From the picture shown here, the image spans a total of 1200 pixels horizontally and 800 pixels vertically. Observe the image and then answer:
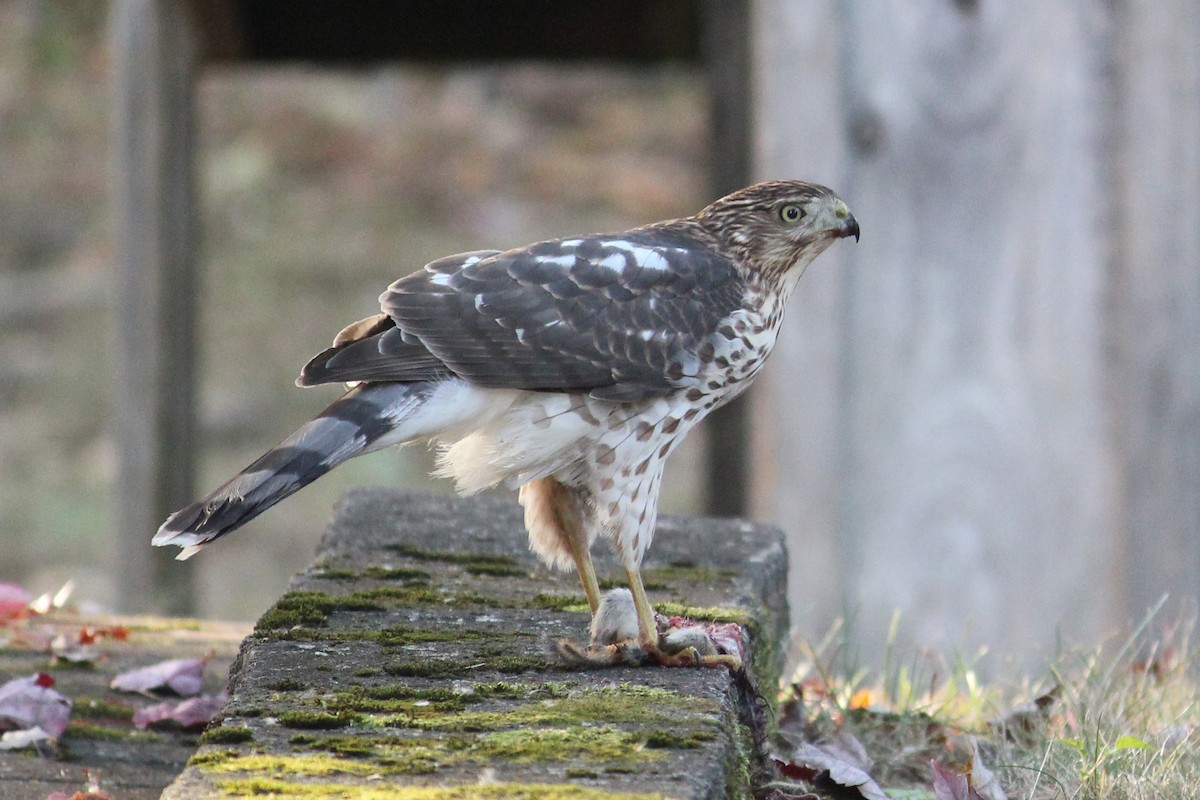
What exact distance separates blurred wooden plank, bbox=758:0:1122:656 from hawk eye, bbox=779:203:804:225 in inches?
61.2

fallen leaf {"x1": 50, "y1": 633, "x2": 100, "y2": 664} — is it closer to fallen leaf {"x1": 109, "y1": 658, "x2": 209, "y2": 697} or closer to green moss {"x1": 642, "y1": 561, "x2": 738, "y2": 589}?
fallen leaf {"x1": 109, "y1": 658, "x2": 209, "y2": 697}

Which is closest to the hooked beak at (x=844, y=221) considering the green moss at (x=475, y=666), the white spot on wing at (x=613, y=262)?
the white spot on wing at (x=613, y=262)

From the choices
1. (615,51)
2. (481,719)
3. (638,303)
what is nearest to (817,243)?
(638,303)

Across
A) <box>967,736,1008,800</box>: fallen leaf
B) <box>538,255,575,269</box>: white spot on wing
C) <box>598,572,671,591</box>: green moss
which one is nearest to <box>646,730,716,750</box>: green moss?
<box>967,736,1008,800</box>: fallen leaf

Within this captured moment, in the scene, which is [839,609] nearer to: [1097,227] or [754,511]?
[754,511]

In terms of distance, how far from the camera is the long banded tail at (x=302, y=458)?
2775 mm

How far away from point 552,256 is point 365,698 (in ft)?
3.58

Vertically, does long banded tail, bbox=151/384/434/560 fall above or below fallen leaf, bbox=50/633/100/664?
above

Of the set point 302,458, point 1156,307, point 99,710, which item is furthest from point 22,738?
point 1156,307

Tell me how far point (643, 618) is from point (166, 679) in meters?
1.07

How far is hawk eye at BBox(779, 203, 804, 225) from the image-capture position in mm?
3619

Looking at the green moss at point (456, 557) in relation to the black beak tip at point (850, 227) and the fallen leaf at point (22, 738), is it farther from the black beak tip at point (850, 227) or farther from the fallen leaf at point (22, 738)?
the black beak tip at point (850, 227)

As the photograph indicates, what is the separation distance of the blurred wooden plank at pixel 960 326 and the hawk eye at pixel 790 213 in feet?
5.10

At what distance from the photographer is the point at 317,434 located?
9.78 feet
